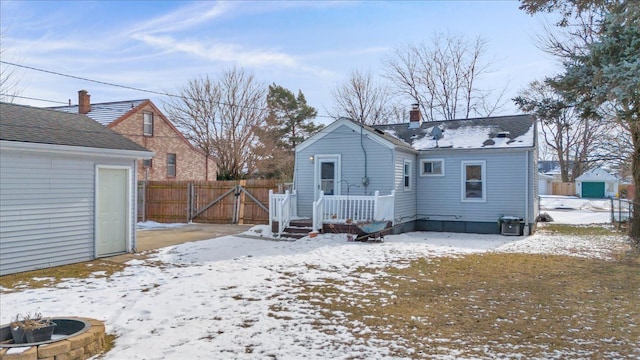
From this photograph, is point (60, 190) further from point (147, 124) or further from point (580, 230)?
point (147, 124)

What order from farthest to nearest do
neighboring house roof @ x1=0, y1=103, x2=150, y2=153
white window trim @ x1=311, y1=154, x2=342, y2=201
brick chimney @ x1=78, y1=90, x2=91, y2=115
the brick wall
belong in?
brick chimney @ x1=78, y1=90, x2=91, y2=115, the brick wall, white window trim @ x1=311, y1=154, x2=342, y2=201, neighboring house roof @ x1=0, y1=103, x2=150, y2=153

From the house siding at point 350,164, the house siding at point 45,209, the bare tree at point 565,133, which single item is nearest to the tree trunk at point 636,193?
the bare tree at point 565,133

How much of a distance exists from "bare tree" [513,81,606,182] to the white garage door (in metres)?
10.1

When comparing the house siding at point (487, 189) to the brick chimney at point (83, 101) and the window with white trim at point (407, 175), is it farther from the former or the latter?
the brick chimney at point (83, 101)

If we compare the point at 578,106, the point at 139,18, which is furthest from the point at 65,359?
the point at 139,18

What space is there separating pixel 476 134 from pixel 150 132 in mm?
18026

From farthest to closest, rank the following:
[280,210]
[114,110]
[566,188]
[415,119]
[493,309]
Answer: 1. [566,188]
2. [114,110]
3. [415,119]
4. [280,210]
5. [493,309]

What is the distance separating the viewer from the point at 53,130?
9422 millimetres

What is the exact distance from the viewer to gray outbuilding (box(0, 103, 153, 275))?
7995mm

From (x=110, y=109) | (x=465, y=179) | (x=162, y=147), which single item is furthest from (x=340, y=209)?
(x=110, y=109)

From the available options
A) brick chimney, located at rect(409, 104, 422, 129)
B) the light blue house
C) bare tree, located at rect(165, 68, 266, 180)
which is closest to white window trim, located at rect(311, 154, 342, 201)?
the light blue house

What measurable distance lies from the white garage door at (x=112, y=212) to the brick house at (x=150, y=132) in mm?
13355

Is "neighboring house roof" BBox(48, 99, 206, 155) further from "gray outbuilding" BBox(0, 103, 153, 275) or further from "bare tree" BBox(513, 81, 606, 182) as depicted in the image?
"bare tree" BBox(513, 81, 606, 182)

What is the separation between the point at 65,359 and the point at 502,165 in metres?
13.7
